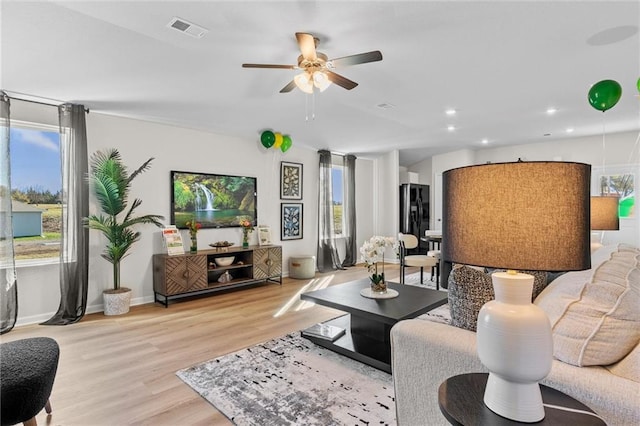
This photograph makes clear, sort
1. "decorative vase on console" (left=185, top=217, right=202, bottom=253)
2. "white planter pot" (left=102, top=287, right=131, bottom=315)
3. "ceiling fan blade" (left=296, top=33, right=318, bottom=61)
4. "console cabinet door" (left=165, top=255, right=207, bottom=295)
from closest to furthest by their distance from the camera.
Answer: "ceiling fan blade" (left=296, top=33, right=318, bottom=61) → "white planter pot" (left=102, top=287, right=131, bottom=315) → "console cabinet door" (left=165, top=255, right=207, bottom=295) → "decorative vase on console" (left=185, top=217, right=202, bottom=253)

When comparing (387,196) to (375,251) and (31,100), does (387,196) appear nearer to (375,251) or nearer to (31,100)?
(375,251)

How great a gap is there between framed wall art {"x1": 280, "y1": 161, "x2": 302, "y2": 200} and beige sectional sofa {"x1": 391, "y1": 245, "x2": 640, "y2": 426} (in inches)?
190

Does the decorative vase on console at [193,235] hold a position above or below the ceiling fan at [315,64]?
below

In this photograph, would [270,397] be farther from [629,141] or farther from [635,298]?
[629,141]

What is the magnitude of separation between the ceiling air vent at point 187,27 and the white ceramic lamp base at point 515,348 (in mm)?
2524

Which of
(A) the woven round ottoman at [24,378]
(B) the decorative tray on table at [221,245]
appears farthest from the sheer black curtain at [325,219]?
(A) the woven round ottoman at [24,378]

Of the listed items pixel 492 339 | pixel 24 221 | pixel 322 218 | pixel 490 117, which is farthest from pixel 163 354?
pixel 490 117

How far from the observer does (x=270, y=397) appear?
219cm

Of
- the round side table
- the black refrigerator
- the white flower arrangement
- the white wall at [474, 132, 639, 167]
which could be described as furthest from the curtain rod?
the white wall at [474, 132, 639, 167]

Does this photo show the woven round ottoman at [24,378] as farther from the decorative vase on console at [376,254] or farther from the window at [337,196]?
the window at [337,196]

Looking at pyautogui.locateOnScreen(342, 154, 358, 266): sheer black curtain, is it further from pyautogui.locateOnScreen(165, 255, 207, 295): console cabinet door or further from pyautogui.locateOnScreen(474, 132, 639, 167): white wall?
pyautogui.locateOnScreen(165, 255, 207, 295): console cabinet door

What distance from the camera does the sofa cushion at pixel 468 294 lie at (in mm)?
1477

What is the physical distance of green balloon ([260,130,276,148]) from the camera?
528 cm

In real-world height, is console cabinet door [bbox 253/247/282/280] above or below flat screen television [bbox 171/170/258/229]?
below
